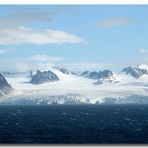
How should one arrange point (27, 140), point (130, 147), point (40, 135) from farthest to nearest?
point (40, 135), point (27, 140), point (130, 147)

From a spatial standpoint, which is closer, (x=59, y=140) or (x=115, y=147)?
(x=115, y=147)

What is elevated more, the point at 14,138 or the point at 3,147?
the point at 14,138

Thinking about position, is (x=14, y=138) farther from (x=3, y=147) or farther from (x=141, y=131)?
(x=3, y=147)

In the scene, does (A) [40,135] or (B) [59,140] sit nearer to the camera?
(B) [59,140]

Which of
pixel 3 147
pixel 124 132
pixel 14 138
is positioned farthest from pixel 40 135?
pixel 3 147

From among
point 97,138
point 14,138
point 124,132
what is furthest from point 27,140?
point 124,132
